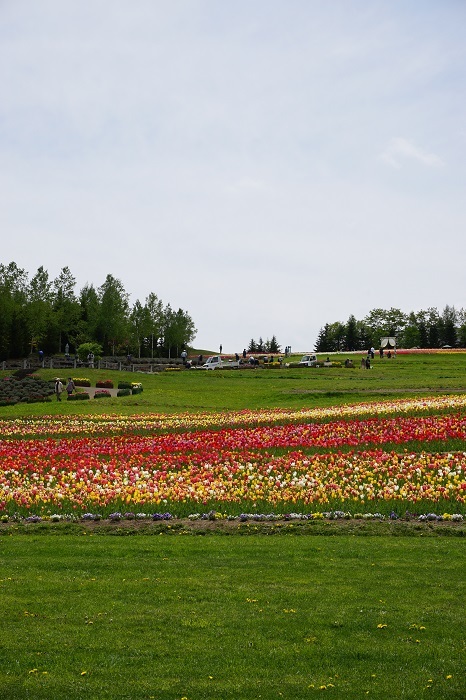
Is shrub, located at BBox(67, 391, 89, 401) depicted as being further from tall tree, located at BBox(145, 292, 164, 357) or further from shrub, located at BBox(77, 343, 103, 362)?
tall tree, located at BBox(145, 292, 164, 357)

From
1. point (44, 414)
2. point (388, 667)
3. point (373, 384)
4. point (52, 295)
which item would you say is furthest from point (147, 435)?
point (52, 295)

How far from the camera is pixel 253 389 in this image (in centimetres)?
5491

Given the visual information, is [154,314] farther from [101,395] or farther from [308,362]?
[101,395]

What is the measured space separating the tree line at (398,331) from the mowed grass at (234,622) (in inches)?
5378

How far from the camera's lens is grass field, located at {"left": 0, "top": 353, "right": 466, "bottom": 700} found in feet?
23.9

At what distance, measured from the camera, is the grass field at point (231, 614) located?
7297 mm

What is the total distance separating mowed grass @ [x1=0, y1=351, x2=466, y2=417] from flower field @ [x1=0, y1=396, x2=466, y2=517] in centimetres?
1383

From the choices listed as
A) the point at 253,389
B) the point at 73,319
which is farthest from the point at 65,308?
the point at 253,389

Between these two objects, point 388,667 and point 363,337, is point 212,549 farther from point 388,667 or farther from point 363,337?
point 363,337

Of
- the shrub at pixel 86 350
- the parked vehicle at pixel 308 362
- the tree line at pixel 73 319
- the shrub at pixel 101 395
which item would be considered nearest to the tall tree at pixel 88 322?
the tree line at pixel 73 319

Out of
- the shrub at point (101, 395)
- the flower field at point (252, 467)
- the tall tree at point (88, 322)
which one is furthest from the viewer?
the tall tree at point (88, 322)

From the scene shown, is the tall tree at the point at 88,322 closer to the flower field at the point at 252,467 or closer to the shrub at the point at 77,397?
the shrub at the point at 77,397

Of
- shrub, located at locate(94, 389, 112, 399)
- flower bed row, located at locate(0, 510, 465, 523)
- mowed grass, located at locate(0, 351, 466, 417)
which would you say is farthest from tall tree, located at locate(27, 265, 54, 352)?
flower bed row, located at locate(0, 510, 465, 523)

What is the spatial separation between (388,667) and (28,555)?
6.74 meters
